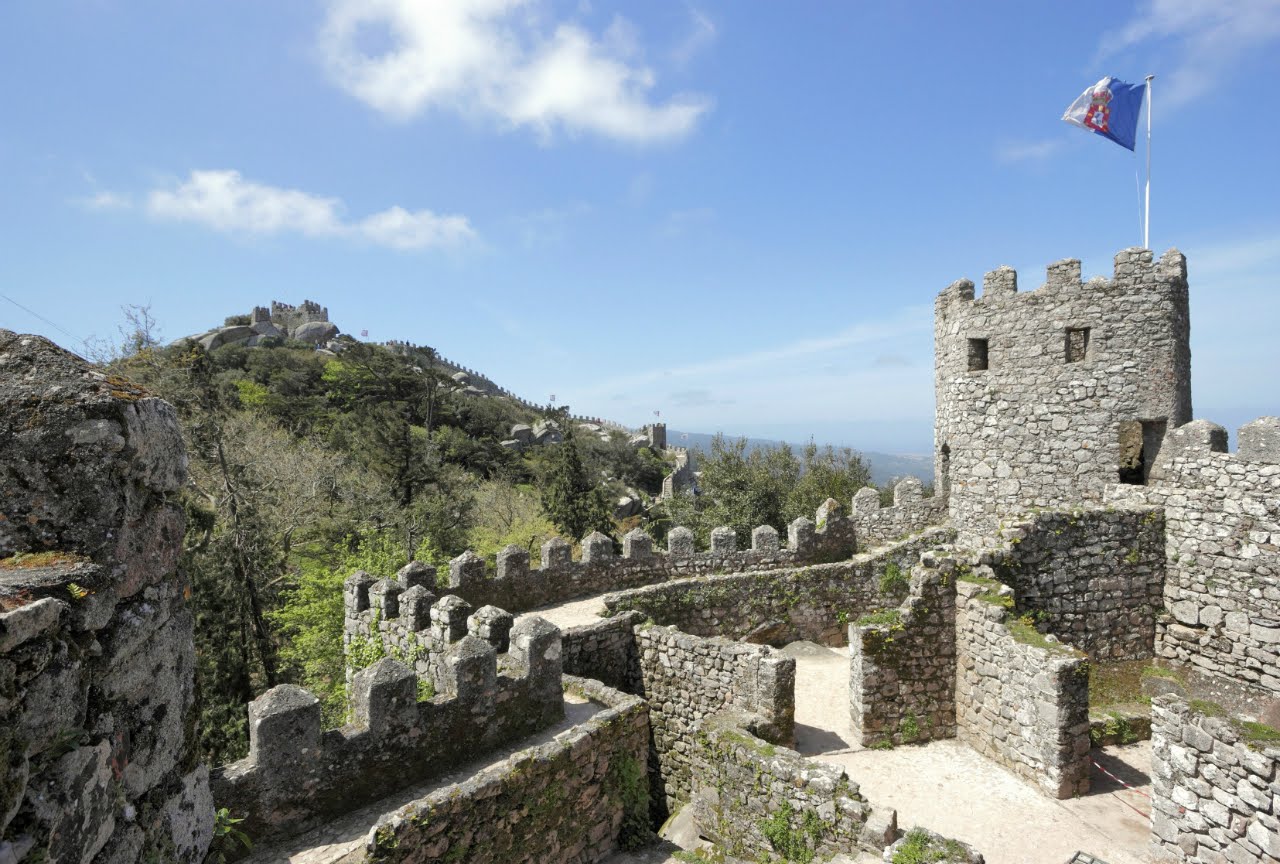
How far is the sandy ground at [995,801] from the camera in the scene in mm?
6098

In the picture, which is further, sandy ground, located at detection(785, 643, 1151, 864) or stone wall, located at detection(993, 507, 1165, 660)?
stone wall, located at detection(993, 507, 1165, 660)

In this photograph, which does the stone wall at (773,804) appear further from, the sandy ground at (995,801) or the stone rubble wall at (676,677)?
the sandy ground at (995,801)

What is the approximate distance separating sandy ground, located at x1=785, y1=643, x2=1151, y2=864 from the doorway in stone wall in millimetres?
3887

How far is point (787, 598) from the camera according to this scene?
12164 mm

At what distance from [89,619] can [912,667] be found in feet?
26.9

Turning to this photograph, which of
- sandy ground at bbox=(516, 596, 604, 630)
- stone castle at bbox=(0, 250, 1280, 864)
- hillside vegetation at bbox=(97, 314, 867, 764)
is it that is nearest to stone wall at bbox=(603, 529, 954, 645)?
stone castle at bbox=(0, 250, 1280, 864)

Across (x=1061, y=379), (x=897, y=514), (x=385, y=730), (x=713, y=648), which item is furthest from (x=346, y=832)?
(x=897, y=514)

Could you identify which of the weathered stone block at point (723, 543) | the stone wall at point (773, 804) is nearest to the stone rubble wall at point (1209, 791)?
the stone wall at point (773, 804)

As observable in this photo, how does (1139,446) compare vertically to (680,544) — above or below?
above

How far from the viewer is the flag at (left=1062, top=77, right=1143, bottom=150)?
11.0m

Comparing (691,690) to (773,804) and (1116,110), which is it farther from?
(1116,110)

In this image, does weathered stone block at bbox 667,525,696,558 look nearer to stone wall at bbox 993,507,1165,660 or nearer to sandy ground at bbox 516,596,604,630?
sandy ground at bbox 516,596,604,630

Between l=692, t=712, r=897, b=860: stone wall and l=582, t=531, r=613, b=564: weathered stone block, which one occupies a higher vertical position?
l=582, t=531, r=613, b=564: weathered stone block

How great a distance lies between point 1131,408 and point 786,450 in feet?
58.5
